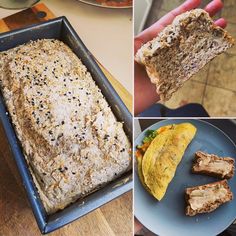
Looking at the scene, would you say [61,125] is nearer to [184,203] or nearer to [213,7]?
[184,203]

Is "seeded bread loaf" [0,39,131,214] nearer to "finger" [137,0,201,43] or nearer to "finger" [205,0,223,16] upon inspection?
"finger" [137,0,201,43]

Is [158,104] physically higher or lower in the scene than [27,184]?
higher

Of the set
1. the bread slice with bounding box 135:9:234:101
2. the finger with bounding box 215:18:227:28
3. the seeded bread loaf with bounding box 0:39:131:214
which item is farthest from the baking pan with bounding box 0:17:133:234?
the finger with bounding box 215:18:227:28

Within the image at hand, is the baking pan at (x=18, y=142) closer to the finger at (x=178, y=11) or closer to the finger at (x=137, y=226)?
the finger at (x=137, y=226)

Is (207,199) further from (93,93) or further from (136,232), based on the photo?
(93,93)

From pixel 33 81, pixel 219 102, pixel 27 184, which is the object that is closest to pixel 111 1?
pixel 33 81
